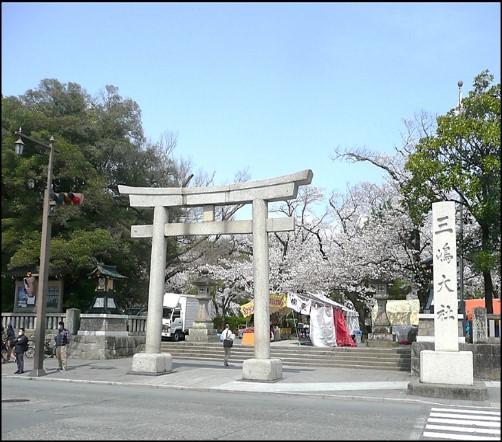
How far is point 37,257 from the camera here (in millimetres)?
25359

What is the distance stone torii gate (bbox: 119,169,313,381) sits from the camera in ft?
54.2

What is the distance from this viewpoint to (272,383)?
Answer: 53.1 feet

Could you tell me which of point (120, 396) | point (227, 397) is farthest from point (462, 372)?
point (120, 396)

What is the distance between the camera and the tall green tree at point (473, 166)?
19172 millimetres

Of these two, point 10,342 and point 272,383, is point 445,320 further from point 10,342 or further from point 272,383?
point 10,342

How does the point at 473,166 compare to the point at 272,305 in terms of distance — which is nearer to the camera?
the point at 473,166

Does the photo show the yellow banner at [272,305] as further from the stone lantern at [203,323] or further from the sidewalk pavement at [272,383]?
the sidewalk pavement at [272,383]

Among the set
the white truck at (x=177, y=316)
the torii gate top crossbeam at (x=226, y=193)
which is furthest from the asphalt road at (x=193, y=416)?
the white truck at (x=177, y=316)

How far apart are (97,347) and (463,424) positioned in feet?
55.2

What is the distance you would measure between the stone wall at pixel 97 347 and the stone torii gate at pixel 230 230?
5.74m

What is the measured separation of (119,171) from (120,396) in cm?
1925

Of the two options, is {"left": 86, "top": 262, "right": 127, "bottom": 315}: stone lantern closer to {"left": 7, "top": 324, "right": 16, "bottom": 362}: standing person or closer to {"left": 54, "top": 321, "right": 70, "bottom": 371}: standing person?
{"left": 7, "top": 324, "right": 16, "bottom": 362}: standing person

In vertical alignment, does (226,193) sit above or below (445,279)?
above

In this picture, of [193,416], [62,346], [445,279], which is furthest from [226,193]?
[193,416]
